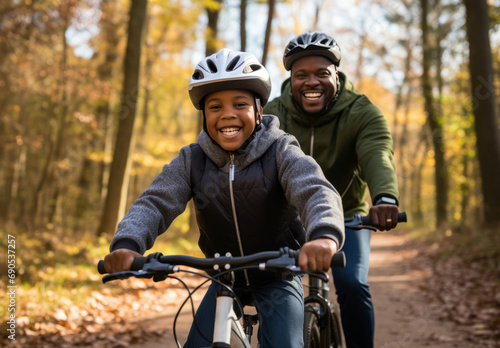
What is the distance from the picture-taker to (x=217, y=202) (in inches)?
97.9

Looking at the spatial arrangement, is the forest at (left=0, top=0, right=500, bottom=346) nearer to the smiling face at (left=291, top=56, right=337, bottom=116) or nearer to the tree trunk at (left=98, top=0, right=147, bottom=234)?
the tree trunk at (left=98, top=0, right=147, bottom=234)

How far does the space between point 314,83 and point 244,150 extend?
1311 mm

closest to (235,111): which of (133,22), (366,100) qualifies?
(366,100)

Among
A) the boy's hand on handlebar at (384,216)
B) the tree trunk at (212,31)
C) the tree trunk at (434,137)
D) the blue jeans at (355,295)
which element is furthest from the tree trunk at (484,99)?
the boy's hand on handlebar at (384,216)

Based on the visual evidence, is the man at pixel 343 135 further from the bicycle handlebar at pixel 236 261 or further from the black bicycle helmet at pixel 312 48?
the bicycle handlebar at pixel 236 261

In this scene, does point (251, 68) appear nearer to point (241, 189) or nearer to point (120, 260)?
point (241, 189)

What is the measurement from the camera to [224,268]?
1953 mm

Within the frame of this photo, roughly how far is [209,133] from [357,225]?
1.03 m

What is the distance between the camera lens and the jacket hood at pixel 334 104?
3.67 meters

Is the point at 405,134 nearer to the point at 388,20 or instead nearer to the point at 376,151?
the point at 388,20

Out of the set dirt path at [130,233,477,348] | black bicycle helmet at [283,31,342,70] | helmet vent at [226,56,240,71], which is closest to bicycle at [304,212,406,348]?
helmet vent at [226,56,240,71]

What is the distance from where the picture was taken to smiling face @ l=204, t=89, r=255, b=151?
2.58 m

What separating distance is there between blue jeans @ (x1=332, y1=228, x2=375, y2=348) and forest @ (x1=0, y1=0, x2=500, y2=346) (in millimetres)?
4283

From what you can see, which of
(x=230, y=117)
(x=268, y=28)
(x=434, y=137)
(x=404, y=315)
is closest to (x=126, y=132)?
(x=268, y=28)
